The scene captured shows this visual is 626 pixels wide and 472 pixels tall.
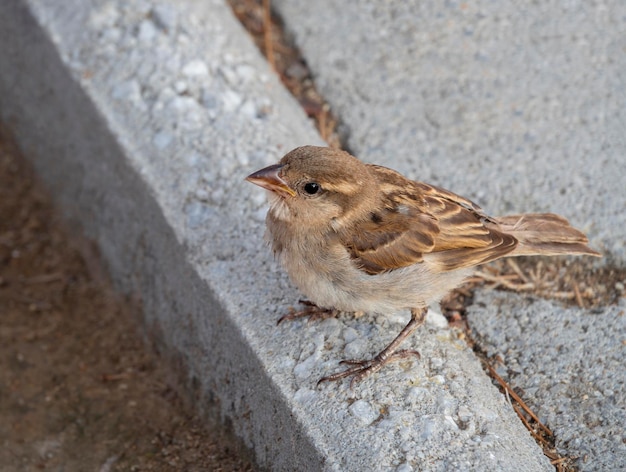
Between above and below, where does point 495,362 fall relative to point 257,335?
below

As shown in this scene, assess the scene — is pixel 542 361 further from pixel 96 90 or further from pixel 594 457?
pixel 96 90

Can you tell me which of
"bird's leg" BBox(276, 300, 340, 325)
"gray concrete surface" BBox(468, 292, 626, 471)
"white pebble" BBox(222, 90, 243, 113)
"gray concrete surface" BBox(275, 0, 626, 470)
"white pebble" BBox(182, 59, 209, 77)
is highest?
"white pebble" BBox(182, 59, 209, 77)

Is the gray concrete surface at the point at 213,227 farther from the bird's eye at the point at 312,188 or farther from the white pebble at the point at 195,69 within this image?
the bird's eye at the point at 312,188


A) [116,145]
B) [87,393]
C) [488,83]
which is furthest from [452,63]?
[87,393]

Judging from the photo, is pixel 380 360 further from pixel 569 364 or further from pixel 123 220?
pixel 123 220

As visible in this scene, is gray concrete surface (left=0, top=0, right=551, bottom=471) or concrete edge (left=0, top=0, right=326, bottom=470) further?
concrete edge (left=0, top=0, right=326, bottom=470)

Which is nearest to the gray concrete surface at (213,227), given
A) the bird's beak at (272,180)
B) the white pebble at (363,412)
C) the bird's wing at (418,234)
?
the white pebble at (363,412)

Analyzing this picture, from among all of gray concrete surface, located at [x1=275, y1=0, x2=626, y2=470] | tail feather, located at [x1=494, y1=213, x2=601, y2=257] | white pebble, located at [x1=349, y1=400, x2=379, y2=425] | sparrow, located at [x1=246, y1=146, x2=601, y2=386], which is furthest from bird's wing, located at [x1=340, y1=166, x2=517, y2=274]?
white pebble, located at [x1=349, y1=400, x2=379, y2=425]

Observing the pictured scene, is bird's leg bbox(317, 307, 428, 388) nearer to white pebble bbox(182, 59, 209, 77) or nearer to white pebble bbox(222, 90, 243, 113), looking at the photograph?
white pebble bbox(222, 90, 243, 113)
